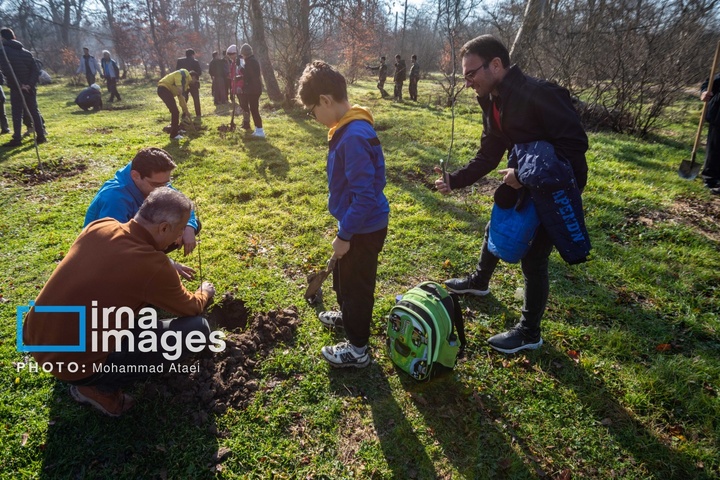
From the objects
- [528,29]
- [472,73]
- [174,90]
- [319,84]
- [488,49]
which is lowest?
[319,84]

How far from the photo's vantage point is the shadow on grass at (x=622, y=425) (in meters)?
2.16

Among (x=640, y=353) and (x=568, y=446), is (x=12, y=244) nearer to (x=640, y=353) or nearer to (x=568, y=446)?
(x=568, y=446)

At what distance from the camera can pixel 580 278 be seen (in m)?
3.92

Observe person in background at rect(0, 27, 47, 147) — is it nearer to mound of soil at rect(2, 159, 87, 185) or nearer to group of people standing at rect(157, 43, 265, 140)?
mound of soil at rect(2, 159, 87, 185)

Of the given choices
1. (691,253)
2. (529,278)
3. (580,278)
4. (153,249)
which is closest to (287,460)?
(153,249)

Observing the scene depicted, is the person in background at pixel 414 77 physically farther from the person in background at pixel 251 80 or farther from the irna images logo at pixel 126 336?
the irna images logo at pixel 126 336

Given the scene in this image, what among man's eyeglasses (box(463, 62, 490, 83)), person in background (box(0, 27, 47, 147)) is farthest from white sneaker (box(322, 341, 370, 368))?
person in background (box(0, 27, 47, 147))

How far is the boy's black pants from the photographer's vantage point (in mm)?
2402

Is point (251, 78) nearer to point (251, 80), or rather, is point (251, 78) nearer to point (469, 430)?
point (251, 80)

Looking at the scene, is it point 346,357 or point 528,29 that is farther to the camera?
point 528,29

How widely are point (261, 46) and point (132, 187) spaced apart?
1291 cm

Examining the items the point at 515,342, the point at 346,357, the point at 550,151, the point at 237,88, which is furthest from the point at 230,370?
the point at 237,88

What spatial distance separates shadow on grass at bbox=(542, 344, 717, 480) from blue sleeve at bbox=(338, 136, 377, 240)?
199cm

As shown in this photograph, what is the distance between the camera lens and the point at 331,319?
A: 3.21 meters
